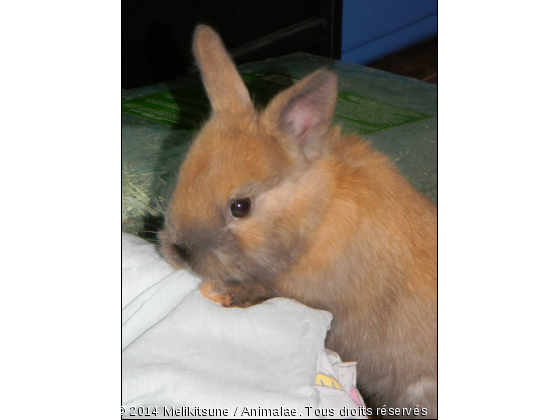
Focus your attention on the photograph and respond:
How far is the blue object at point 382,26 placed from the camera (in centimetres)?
338

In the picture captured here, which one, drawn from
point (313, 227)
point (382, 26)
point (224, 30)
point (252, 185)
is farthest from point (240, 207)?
point (382, 26)

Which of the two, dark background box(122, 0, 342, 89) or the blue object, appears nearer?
dark background box(122, 0, 342, 89)

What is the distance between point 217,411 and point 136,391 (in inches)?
6.6

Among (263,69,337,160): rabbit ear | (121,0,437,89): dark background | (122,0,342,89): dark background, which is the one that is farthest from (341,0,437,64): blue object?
(263,69,337,160): rabbit ear

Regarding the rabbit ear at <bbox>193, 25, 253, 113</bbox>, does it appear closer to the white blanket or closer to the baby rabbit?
the baby rabbit

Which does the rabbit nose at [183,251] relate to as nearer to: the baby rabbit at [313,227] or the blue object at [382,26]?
the baby rabbit at [313,227]

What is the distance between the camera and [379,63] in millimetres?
3846

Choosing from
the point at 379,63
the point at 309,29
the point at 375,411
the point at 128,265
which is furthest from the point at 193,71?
the point at 375,411

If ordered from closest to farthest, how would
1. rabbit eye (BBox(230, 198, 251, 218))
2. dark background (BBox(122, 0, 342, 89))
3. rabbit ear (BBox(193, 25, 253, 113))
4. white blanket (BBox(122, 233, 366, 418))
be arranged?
white blanket (BBox(122, 233, 366, 418)), rabbit eye (BBox(230, 198, 251, 218)), rabbit ear (BBox(193, 25, 253, 113)), dark background (BBox(122, 0, 342, 89))

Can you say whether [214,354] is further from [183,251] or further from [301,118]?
[301,118]

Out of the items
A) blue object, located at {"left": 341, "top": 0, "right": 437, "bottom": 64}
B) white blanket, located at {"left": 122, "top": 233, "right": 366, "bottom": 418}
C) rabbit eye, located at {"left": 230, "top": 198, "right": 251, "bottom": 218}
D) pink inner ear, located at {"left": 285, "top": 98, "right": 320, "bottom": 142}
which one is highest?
pink inner ear, located at {"left": 285, "top": 98, "right": 320, "bottom": 142}

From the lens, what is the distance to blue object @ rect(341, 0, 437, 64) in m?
3.38

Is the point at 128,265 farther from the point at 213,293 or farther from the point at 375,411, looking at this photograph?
the point at 375,411

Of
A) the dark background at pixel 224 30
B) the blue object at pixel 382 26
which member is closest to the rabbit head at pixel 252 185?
the dark background at pixel 224 30
